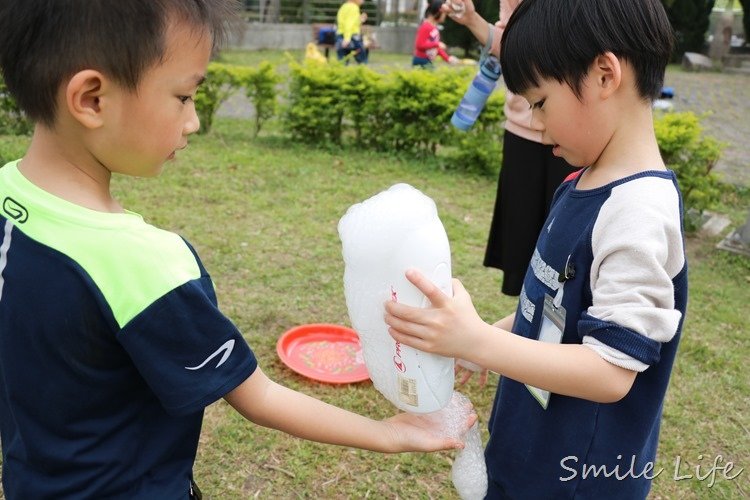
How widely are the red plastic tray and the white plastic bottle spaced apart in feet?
6.86

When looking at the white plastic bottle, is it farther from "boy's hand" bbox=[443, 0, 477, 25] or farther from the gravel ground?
the gravel ground

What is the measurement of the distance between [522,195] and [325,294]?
1.74 m

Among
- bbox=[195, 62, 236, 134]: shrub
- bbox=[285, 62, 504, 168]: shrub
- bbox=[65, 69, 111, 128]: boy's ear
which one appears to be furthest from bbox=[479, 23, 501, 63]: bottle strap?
bbox=[195, 62, 236, 134]: shrub

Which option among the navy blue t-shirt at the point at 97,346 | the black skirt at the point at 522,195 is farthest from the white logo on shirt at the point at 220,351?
the black skirt at the point at 522,195

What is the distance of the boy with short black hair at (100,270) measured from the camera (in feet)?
3.78

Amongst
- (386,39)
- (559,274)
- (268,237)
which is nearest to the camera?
(559,274)

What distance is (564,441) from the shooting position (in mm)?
1667

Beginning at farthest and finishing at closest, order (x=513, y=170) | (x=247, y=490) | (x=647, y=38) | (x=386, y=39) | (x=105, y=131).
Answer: (x=386, y=39), (x=513, y=170), (x=247, y=490), (x=647, y=38), (x=105, y=131)

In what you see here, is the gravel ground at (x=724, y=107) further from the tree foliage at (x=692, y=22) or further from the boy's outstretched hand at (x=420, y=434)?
the boy's outstretched hand at (x=420, y=434)

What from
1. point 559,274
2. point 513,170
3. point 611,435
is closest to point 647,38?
point 559,274

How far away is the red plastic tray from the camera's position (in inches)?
144

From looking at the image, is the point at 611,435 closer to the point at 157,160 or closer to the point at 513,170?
the point at 157,160

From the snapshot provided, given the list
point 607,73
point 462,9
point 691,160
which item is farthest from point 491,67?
point 691,160

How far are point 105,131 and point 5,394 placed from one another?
0.53 meters
